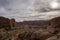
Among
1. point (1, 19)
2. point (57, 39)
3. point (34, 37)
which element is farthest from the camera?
point (1, 19)

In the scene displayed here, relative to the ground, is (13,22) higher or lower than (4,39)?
higher

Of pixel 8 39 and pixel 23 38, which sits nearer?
pixel 23 38

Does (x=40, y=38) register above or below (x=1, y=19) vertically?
below

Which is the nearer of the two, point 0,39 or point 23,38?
point 23,38

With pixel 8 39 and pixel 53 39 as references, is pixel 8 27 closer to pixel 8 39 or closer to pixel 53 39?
pixel 8 39

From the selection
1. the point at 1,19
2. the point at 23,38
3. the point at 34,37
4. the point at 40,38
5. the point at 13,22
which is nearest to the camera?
the point at 40,38

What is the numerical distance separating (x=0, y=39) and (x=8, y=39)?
14.3ft

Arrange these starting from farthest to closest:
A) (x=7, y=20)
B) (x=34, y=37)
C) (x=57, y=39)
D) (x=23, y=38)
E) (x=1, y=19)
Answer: (x=1, y=19)
(x=7, y=20)
(x=23, y=38)
(x=34, y=37)
(x=57, y=39)

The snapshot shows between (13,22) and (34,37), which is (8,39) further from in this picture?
(13,22)

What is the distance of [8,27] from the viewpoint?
111188 mm

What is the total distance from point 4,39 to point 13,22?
4145 cm

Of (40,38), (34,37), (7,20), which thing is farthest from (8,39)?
(7,20)

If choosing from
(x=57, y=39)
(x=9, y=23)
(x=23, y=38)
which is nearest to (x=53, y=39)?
(x=57, y=39)

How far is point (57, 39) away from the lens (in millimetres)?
29094
